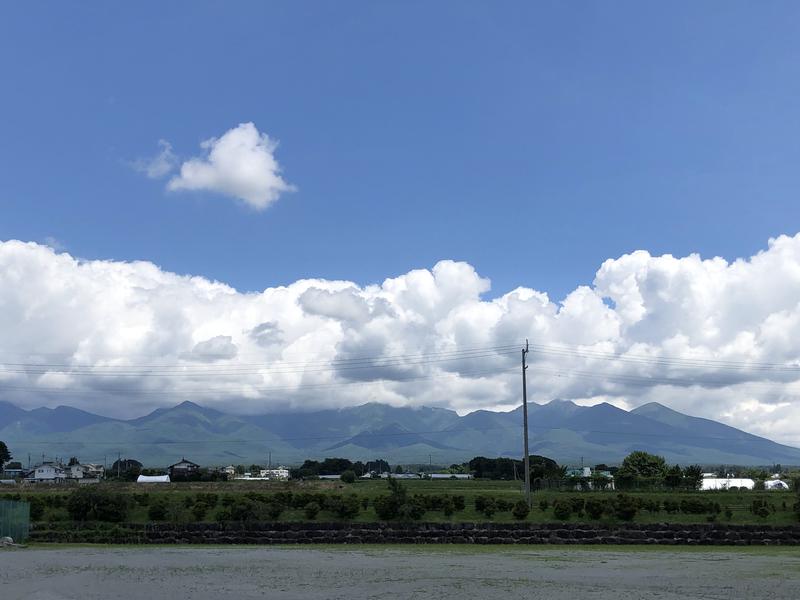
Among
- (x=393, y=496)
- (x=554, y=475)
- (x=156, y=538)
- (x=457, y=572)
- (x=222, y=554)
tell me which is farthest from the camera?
(x=554, y=475)

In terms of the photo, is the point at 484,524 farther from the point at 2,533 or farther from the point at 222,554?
the point at 2,533

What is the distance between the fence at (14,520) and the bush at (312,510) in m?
19.5

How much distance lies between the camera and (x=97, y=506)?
203 feet

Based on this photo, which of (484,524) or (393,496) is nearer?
(484,524)

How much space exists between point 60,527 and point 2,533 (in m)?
8.09

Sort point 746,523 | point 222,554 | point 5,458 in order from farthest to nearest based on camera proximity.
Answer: point 5,458 → point 746,523 → point 222,554

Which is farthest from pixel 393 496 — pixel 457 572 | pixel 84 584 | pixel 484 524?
pixel 84 584

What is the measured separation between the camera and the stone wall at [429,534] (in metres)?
53.6

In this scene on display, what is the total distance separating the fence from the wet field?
17.2ft

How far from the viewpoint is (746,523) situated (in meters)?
58.9

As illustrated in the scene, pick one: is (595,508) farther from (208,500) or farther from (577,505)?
(208,500)

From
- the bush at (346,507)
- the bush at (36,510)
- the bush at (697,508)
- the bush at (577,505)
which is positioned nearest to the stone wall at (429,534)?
the bush at (577,505)

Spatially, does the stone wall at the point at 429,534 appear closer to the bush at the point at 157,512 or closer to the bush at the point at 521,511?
the bush at the point at 157,512

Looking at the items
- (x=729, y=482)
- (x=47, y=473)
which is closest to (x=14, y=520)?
(x=729, y=482)
